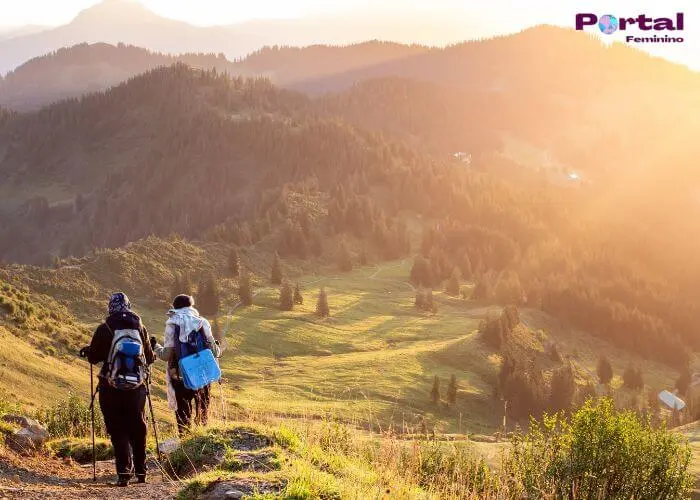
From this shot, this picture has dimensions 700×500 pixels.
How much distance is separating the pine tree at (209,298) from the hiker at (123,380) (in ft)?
243

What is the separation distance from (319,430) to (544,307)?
11058cm

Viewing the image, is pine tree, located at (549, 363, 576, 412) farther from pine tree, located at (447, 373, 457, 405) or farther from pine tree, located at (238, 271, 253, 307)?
pine tree, located at (238, 271, 253, 307)

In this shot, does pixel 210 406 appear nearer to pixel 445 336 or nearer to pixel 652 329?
pixel 445 336

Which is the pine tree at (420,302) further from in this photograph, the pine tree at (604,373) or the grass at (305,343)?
the pine tree at (604,373)

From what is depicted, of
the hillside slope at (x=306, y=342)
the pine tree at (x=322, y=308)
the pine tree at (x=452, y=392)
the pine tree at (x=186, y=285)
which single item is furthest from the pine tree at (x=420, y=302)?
the pine tree at (x=452, y=392)

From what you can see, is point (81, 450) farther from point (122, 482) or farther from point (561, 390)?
point (561, 390)

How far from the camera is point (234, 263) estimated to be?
356 feet

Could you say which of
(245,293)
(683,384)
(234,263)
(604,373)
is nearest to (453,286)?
(604,373)

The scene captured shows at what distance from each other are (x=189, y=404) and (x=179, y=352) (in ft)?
4.67

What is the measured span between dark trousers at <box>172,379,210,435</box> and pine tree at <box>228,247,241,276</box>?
3585 inches

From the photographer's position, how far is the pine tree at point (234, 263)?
10706 cm

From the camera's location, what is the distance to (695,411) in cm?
7262

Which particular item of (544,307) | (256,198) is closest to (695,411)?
(544,307)

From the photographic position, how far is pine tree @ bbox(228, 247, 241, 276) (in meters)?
107
